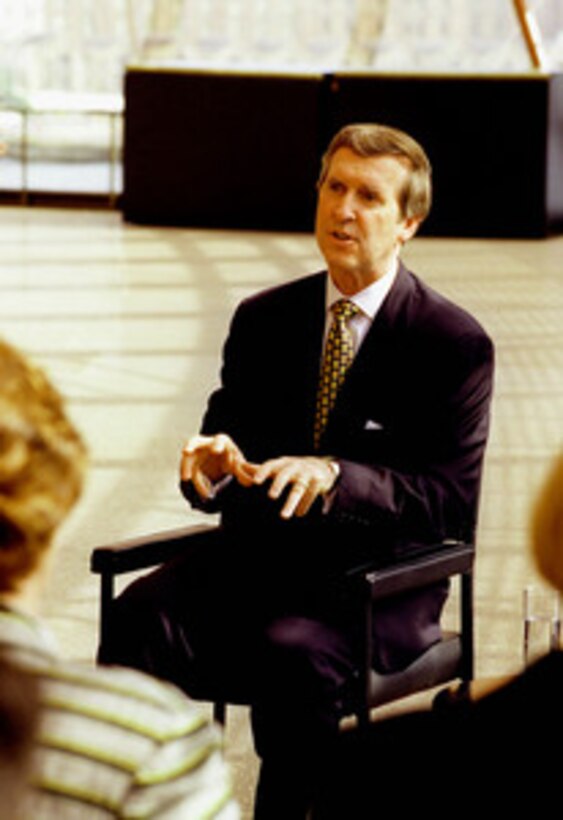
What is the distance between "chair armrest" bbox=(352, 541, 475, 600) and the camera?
356cm

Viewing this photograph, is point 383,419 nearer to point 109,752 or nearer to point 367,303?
point 367,303

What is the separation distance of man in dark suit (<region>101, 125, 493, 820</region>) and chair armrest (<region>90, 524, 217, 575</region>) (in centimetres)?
4

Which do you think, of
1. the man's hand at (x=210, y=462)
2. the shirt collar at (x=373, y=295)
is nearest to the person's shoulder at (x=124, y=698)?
the man's hand at (x=210, y=462)

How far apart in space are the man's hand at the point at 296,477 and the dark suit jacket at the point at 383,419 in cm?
5

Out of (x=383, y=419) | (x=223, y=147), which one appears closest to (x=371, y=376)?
(x=383, y=419)

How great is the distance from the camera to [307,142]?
1580cm

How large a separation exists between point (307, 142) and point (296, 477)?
1234 centimetres

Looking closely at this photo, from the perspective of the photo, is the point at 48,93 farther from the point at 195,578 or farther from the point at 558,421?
the point at 195,578

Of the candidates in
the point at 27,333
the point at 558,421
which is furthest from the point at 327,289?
the point at 27,333

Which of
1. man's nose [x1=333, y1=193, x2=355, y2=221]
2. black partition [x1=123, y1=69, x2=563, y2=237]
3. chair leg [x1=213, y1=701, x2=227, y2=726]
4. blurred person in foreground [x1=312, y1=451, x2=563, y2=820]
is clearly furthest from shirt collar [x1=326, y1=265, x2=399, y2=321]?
black partition [x1=123, y1=69, x2=563, y2=237]

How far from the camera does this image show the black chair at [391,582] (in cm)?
359

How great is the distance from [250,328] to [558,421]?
15.1 ft

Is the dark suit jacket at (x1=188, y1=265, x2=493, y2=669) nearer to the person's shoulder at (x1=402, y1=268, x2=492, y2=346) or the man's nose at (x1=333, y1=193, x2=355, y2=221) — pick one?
the person's shoulder at (x1=402, y1=268, x2=492, y2=346)

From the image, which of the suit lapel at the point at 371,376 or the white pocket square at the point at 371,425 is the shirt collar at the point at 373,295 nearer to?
the suit lapel at the point at 371,376
